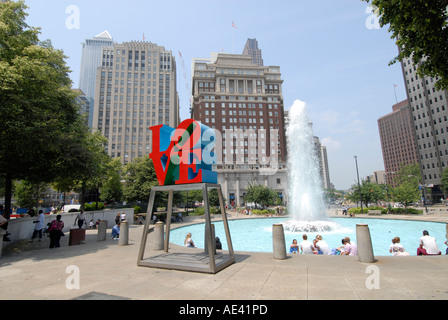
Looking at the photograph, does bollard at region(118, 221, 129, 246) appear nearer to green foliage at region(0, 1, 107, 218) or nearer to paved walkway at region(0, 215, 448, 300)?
paved walkway at region(0, 215, 448, 300)

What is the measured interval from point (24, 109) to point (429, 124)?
106 metres

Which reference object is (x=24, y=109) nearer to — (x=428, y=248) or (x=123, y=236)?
(x=123, y=236)

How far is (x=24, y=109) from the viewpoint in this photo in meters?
11.6

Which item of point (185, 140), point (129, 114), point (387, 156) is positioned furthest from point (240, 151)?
point (387, 156)

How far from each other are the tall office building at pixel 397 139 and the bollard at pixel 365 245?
162610 mm

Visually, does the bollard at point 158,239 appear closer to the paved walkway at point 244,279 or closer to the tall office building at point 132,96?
the paved walkway at point 244,279

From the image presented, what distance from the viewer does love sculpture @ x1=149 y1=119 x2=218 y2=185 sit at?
26.8 feet

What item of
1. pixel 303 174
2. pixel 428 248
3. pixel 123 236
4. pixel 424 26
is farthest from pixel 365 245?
pixel 303 174

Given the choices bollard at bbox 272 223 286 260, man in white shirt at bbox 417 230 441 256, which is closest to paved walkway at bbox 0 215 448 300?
bollard at bbox 272 223 286 260

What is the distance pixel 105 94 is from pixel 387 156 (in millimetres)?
182418

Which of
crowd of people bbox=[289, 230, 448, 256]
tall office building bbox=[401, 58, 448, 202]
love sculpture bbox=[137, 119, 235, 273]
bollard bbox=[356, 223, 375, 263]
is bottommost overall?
crowd of people bbox=[289, 230, 448, 256]

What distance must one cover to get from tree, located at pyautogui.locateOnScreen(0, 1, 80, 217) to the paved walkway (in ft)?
18.7

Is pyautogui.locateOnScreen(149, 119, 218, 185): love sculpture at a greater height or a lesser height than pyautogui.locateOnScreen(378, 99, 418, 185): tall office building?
lesser
